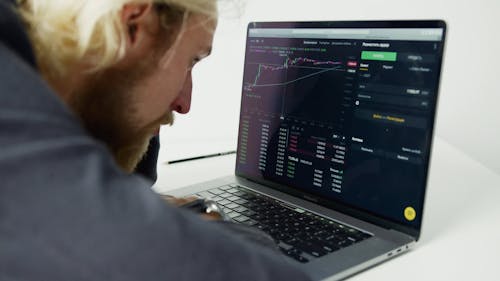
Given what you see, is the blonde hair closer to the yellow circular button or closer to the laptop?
the laptop

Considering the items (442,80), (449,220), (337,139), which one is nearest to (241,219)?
(337,139)

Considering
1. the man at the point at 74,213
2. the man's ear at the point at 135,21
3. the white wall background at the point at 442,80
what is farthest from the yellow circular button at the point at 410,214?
the white wall background at the point at 442,80

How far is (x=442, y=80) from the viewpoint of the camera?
4.34ft

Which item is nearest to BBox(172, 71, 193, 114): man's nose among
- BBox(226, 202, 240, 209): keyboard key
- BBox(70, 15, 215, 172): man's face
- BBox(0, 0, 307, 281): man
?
BBox(70, 15, 215, 172): man's face

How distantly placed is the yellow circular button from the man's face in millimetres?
387

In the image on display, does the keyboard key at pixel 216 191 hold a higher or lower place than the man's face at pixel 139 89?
lower

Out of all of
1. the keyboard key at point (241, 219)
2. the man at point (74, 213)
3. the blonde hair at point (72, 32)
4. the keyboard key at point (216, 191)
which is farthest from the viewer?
the keyboard key at point (216, 191)

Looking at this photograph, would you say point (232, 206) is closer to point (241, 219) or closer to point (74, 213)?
point (241, 219)

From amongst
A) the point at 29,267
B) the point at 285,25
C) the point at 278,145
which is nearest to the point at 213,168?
the point at 278,145

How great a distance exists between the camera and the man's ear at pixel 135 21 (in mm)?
493

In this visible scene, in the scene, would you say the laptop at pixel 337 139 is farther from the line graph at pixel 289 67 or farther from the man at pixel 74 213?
the man at pixel 74 213

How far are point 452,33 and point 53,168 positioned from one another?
4.56 ft

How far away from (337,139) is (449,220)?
0.24m

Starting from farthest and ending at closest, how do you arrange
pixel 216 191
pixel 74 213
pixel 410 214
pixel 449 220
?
pixel 216 191, pixel 449 220, pixel 410 214, pixel 74 213
